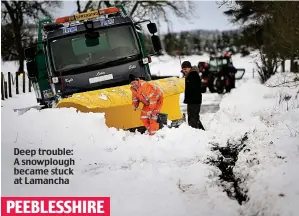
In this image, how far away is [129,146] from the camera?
6.78 metres

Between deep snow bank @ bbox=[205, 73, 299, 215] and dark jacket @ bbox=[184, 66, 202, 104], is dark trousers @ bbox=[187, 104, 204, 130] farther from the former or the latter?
deep snow bank @ bbox=[205, 73, 299, 215]

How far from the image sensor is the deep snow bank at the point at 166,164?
4434mm

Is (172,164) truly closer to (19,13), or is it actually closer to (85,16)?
(85,16)

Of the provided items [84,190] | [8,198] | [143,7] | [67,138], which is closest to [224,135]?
[67,138]

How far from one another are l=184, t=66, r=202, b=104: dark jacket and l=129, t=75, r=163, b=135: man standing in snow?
113 centimetres

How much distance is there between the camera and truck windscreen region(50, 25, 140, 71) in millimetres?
9273

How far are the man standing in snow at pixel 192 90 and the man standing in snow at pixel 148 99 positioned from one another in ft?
3.73

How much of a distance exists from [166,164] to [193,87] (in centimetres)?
318

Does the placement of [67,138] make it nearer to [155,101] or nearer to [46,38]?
[155,101]

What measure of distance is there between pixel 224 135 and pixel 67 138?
2.73 m

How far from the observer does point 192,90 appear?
343 inches

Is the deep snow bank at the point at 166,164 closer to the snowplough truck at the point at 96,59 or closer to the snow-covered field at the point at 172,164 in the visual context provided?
the snow-covered field at the point at 172,164

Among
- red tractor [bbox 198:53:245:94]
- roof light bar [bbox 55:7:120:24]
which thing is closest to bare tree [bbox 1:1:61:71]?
red tractor [bbox 198:53:245:94]

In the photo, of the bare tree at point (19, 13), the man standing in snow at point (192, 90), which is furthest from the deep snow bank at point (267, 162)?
the bare tree at point (19, 13)
